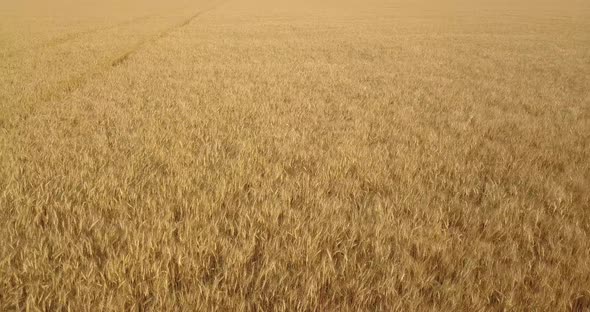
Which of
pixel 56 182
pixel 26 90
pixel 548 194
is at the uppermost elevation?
pixel 26 90

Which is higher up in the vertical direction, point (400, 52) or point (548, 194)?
point (400, 52)

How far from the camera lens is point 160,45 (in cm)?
1191

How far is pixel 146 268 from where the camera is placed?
1785mm

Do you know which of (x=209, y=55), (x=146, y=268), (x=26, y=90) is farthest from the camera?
(x=209, y=55)

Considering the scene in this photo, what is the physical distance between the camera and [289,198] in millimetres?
2559

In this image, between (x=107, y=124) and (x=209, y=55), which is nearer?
Result: (x=107, y=124)

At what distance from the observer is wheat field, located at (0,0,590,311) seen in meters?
1.73

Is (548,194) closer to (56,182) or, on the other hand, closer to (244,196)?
(244,196)

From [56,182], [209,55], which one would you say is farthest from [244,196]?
[209,55]

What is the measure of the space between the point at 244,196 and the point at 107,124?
8.13 ft

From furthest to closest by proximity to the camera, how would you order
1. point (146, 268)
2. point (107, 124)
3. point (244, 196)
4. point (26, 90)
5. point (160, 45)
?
point (160, 45) → point (26, 90) → point (107, 124) → point (244, 196) → point (146, 268)

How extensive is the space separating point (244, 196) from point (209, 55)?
342 inches

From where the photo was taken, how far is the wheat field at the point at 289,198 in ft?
5.67

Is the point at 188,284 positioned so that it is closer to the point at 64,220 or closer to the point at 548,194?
the point at 64,220
